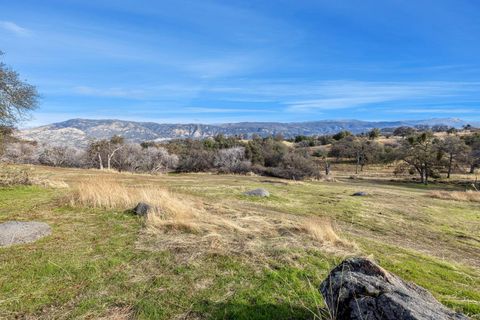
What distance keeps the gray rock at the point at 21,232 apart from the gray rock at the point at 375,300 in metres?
6.05

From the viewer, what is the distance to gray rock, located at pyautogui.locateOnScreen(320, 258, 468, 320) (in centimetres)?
290

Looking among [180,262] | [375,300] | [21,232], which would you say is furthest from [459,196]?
[21,232]

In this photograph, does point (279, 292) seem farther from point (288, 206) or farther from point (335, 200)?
point (335, 200)

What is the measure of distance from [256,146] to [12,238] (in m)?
43.6

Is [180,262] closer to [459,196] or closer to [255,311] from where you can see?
[255,311]

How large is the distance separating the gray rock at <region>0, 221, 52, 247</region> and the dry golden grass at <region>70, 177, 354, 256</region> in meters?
2.20

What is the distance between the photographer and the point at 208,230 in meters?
7.73

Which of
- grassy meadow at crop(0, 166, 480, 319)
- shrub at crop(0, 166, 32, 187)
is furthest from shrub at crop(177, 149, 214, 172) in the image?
grassy meadow at crop(0, 166, 480, 319)

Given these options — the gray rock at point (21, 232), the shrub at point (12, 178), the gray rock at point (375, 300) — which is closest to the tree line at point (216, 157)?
the shrub at point (12, 178)

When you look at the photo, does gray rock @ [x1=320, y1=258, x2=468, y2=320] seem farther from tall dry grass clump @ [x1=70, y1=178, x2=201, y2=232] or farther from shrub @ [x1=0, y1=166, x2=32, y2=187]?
shrub @ [x1=0, y1=166, x2=32, y2=187]

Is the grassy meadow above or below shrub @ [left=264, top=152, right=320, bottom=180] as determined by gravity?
above

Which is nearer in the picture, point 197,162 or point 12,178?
point 12,178

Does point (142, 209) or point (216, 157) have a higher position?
point (142, 209)

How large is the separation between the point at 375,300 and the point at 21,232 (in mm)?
6868
